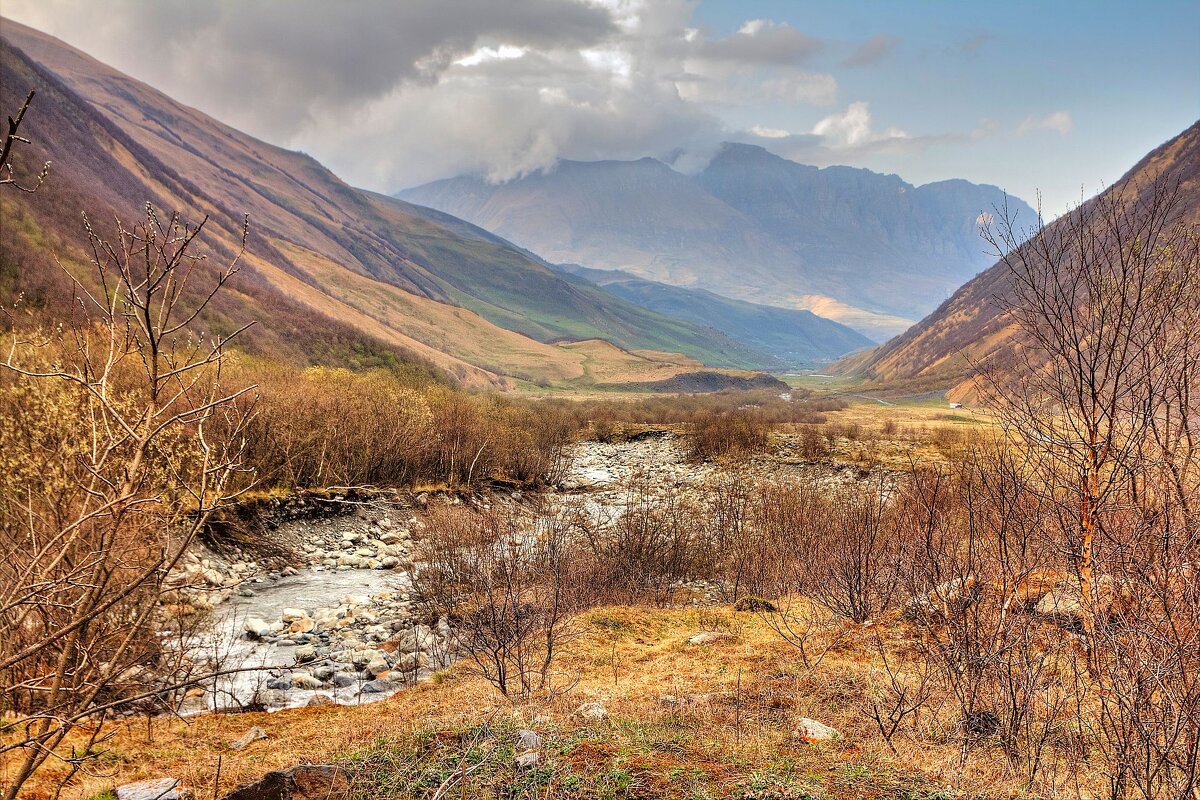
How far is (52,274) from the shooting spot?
39.6 metres

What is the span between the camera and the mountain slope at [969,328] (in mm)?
106875

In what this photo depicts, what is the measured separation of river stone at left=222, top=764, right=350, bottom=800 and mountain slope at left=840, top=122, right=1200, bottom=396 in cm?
9188

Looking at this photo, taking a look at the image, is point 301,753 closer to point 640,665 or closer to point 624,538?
point 640,665

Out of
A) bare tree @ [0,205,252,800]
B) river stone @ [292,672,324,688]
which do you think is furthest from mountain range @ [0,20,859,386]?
river stone @ [292,672,324,688]

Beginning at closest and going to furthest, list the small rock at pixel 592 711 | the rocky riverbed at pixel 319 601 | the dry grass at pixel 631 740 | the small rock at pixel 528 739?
1. the dry grass at pixel 631 740
2. the small rock at pixel 528 739
3. the small rock at pixel 592 711
4. the rocky riverbed at pixel 319 601

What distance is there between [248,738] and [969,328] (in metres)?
178

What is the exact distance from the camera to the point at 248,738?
10.0m

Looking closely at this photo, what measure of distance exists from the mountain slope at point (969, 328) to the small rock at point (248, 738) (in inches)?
3582

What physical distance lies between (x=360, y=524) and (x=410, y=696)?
1863 centimetres

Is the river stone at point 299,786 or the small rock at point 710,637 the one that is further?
the small rock at point 710,637

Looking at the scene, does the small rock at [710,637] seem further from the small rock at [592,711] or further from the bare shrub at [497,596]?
the small rock at [592,711]

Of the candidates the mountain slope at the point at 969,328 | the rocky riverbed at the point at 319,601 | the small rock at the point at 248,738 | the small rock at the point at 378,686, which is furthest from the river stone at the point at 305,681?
the mountain slope at the point at 969,328

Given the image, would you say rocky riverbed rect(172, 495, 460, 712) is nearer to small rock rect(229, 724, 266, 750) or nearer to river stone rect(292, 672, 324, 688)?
river stone rect(292, 672, 324, 688)

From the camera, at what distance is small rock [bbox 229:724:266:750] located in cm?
967
